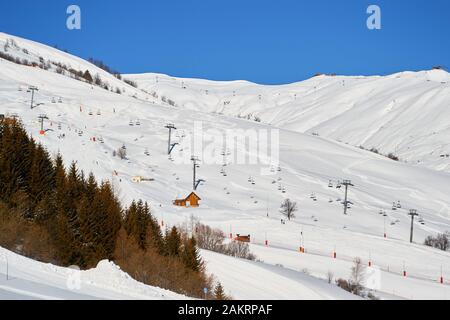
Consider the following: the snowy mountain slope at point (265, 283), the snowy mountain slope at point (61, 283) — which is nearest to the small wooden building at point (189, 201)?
the snowy mountain slope at point (265, 283)

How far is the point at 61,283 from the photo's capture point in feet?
48.9

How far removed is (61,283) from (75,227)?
620 inches

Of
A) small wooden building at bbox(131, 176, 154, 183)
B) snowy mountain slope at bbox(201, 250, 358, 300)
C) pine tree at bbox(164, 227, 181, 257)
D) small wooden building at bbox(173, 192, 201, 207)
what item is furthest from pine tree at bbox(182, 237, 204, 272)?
small wooden building at bbox(131, 176, 154, 183)

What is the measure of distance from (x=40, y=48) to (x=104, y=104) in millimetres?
86163

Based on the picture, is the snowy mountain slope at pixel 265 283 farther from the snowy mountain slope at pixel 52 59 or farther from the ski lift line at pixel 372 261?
the snowy mountain slope at pixel 52 59

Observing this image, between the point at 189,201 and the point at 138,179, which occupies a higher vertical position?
the point at 138,179

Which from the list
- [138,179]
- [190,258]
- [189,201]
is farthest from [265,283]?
[138,179]

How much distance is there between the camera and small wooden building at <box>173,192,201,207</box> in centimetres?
5119

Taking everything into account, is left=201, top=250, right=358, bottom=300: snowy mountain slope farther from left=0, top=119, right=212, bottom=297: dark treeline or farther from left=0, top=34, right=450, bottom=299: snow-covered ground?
left=0, top=119, right=212, bottom=297: dark treeline

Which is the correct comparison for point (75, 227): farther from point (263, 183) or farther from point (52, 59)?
point (52, 59)

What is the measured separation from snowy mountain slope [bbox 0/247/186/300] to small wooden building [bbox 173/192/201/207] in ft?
106

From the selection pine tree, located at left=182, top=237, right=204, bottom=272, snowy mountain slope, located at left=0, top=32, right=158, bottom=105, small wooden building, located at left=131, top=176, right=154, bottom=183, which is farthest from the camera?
snowy mountain slope, located at left=0, top=32, right=158, bottom=105

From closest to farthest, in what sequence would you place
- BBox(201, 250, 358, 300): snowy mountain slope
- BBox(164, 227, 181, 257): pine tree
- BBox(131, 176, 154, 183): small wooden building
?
BBox(201, 250, 358, 300): snowy mountain slope
BBox(164, 227, 181, 257): pine tree
BBox(131, 176, 154, 183): small wooden building
